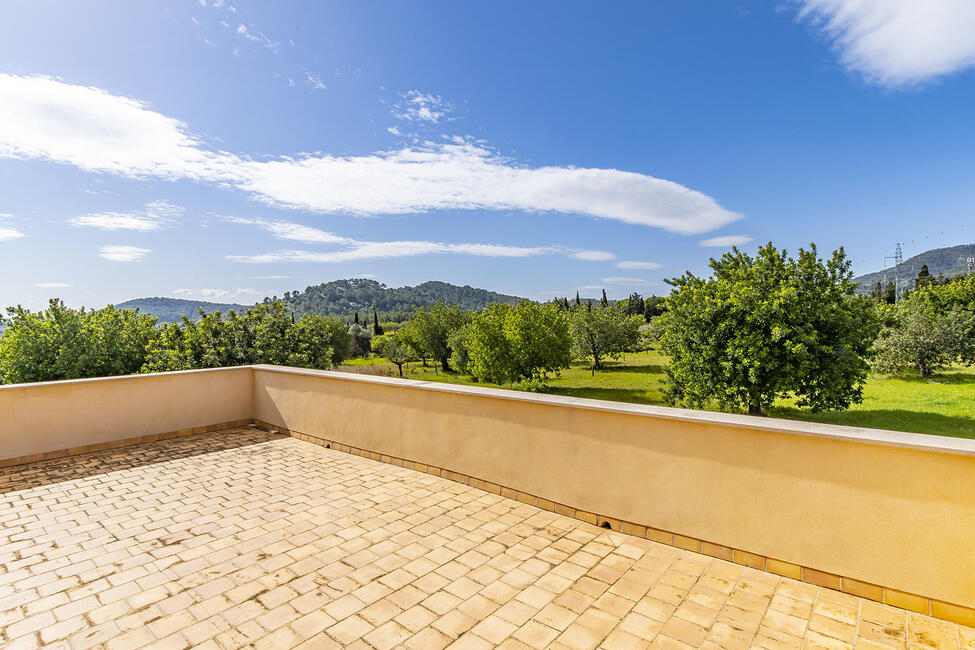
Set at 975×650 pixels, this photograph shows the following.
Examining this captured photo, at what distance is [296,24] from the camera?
27.7 feet

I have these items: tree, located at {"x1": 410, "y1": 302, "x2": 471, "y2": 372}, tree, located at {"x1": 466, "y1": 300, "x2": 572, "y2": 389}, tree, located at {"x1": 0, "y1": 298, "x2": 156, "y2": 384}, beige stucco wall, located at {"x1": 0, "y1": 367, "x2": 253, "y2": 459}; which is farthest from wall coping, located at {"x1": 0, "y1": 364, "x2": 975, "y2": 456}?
tree, located at {"x1": 410, "y1": 302, "x2": 471, "y2": 372}

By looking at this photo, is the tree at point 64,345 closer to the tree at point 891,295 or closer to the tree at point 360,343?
the tree at point 360,343

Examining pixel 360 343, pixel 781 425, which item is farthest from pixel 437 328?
pixel 781 425

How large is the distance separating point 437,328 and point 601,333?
14243 mm

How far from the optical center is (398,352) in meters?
42.4

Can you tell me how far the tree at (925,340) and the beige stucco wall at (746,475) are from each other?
76.8 feet

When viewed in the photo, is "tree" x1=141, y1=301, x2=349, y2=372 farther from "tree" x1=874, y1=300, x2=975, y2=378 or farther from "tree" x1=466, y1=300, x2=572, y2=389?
"tree" x1=874, y1=300, x2=975, y2=378

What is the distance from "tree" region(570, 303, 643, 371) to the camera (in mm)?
32750

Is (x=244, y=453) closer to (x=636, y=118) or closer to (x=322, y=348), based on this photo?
(x=322, y=348)

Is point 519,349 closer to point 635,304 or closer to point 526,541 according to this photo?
point 526,541

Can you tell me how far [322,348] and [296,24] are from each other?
8717mm

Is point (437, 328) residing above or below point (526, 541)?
above

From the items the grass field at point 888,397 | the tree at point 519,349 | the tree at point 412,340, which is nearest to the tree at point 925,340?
the grass field at point 888,397

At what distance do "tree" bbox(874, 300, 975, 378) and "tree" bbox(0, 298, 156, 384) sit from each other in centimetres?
2777
